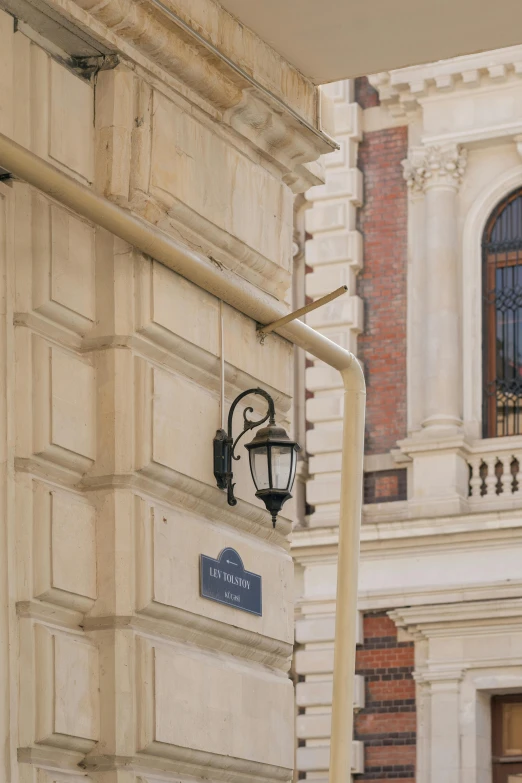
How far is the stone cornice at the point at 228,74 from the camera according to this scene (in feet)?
22.2

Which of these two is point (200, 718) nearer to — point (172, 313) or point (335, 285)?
point (172, 313)

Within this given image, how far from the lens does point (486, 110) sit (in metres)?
18.7

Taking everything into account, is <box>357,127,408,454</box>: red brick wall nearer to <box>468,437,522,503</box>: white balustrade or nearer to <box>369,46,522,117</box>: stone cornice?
<box>369,46,522,117</box>: stone cornice

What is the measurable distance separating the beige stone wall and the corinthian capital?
1146cm

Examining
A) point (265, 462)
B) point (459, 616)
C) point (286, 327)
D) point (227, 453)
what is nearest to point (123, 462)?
point (227, 453)

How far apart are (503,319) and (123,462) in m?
12.3

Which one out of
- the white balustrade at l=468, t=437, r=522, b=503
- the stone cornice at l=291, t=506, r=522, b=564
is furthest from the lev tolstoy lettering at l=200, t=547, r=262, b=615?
the white balustrade at l=468, t=437, r=522, b=503

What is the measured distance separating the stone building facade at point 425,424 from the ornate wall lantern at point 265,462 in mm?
10640

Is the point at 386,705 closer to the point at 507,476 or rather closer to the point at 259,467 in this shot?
the point at 507,476

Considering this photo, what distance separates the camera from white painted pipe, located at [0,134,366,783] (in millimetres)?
6195

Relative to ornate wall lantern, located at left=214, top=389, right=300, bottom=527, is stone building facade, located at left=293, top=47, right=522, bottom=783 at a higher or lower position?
higher

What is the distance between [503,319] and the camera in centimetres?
1848

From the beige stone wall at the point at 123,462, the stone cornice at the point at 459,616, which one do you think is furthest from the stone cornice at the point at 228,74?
the stone cornice at the point at 459,616

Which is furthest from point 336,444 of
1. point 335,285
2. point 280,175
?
point 280,175
